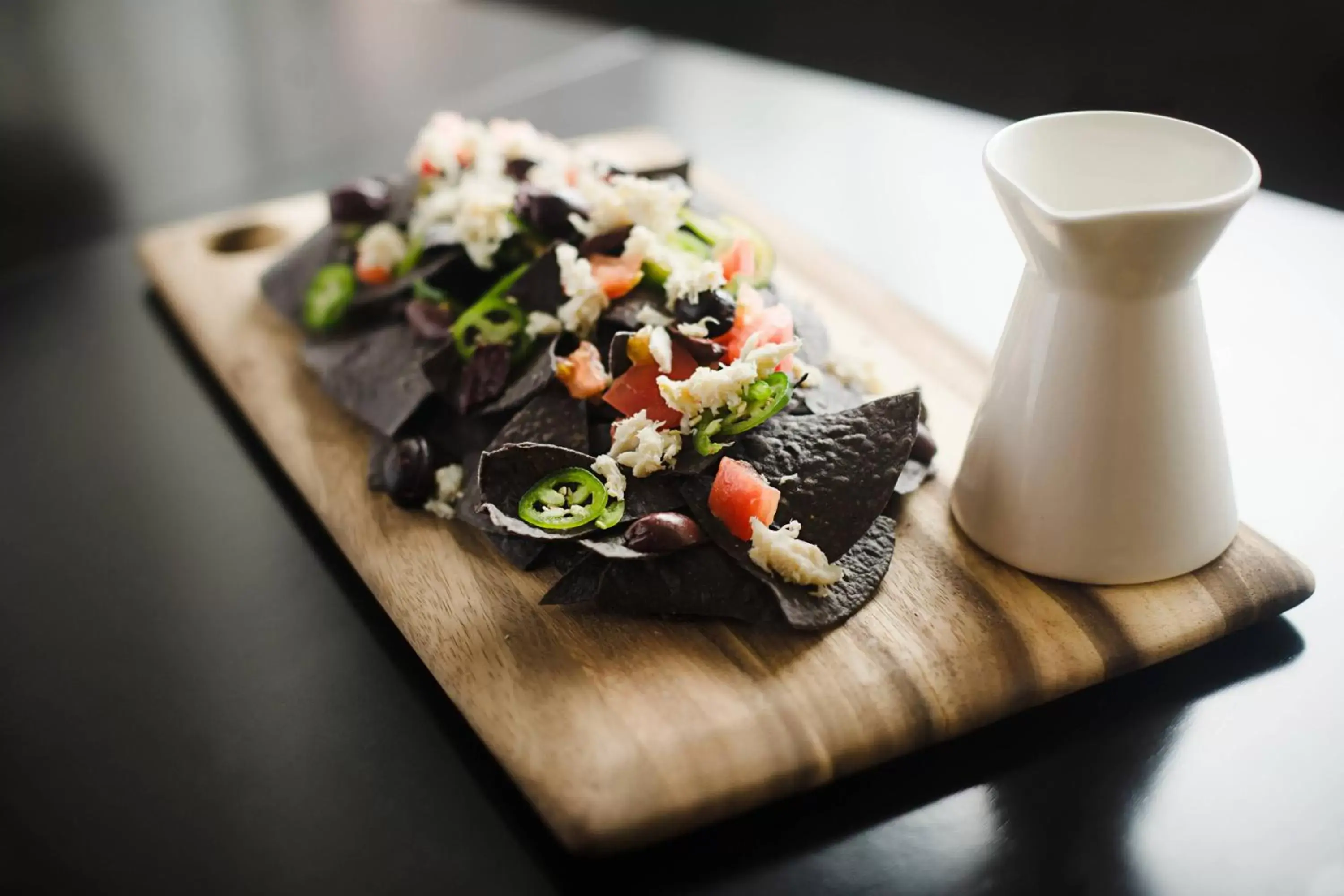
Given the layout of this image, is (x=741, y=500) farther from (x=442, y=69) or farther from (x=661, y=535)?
(x=442, y=69)

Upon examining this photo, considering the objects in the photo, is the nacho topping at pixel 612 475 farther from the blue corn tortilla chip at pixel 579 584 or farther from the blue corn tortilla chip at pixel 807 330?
the blue corn tortilla chip at pixel 807 330

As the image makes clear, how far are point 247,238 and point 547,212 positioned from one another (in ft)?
2.75

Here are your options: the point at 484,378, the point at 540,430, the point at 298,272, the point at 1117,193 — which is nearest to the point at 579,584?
the point at 540,430

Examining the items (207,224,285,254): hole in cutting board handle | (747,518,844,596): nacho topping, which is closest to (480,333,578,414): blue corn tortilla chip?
(747,518,844,596): nacho topping

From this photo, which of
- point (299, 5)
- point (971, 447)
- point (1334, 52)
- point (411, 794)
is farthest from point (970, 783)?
point (299, 5)

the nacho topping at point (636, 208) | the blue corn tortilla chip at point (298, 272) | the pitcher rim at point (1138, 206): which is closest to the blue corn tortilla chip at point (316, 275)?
the blue corn tortilla chip at point (298, 272)

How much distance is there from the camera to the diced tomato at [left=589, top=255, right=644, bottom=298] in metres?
1.52

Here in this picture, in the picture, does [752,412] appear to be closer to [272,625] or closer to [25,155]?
[272,625]

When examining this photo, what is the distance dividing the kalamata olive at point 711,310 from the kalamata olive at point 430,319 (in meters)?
0.36

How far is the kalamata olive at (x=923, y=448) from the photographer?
57.1 inches

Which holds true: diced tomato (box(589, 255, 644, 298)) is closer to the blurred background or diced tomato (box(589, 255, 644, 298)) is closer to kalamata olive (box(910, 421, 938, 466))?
kalamata olive (box(910, 421, 938, 466))

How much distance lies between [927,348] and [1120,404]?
0.56 metres

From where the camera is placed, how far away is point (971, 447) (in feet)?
4.47

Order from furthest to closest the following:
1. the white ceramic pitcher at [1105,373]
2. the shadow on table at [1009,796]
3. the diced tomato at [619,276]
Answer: the diced tomato at [619,276] → the white ceramic pitcher at [1105,373] → the shadow on table at [1009,796]
